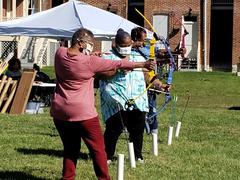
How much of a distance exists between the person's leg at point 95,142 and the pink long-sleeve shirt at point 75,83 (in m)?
0.08

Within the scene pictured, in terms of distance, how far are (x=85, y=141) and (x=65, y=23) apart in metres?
10.5

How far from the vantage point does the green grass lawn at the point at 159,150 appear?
8672 mm

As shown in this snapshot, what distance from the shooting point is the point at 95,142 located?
7316 millimetres

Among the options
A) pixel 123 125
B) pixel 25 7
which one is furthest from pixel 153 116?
pixel 25 7

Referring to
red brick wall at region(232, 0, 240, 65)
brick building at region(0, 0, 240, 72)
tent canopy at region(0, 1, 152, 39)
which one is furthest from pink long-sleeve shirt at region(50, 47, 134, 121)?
red brick wall at region(232, 0, 240, 65)

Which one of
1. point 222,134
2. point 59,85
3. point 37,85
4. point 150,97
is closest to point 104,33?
point 37,85

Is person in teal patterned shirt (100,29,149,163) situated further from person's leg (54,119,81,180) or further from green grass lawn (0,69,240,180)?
person's leg (54,119,81,180)

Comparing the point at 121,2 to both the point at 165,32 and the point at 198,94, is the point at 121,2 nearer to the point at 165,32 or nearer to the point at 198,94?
the point at 165,32

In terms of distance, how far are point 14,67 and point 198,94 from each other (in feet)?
29.9

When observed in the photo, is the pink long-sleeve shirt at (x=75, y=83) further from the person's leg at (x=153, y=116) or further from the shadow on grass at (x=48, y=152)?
the person's leg at (x=153, y=116)

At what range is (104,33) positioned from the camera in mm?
17594

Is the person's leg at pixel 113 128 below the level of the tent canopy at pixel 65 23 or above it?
below

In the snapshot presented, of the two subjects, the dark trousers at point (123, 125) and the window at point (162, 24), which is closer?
the dark trousers at point (123, 125)

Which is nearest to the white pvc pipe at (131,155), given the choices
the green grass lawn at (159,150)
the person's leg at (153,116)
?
the green grass lawn at (159,150)
